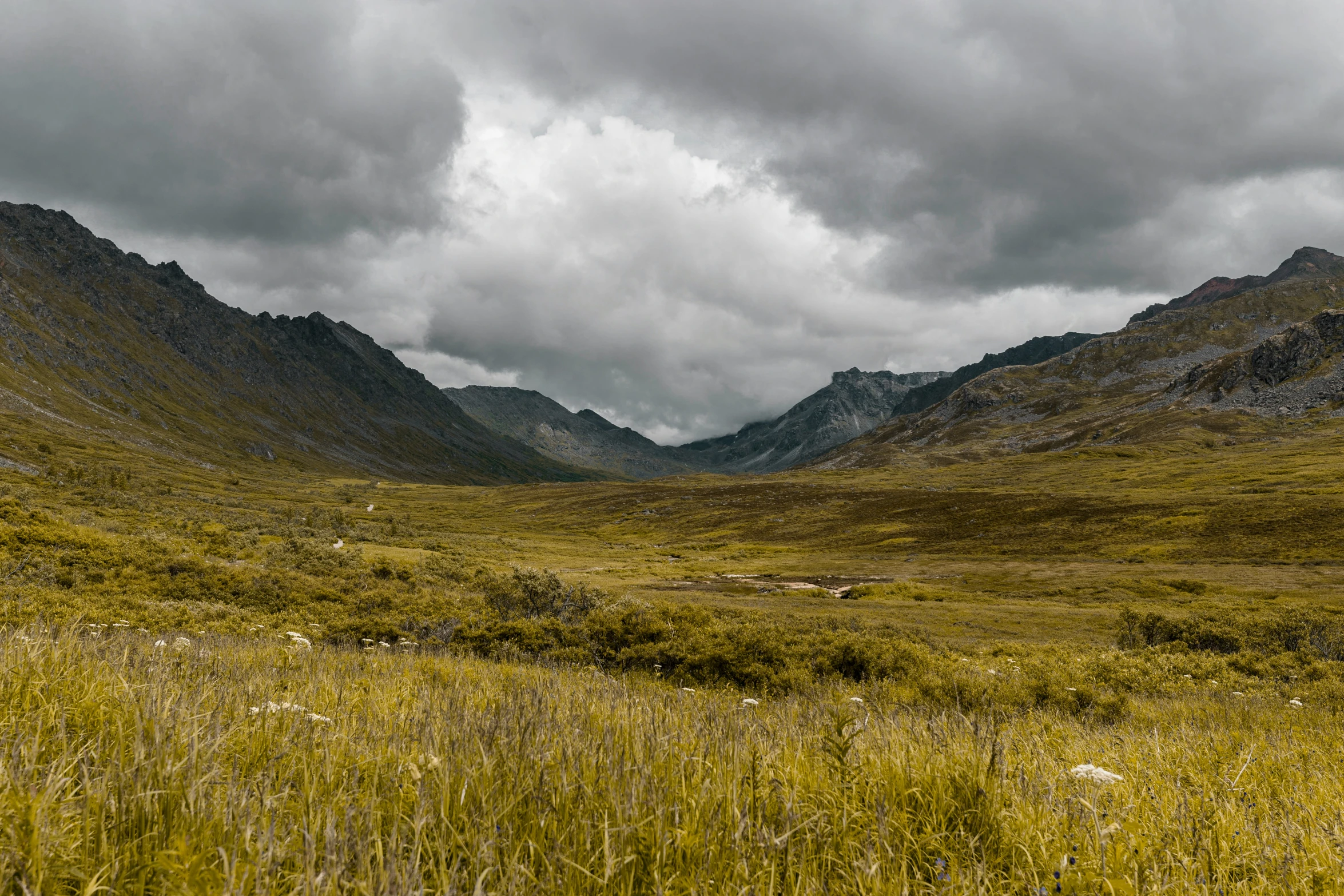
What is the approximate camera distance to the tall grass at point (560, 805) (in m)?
2.38

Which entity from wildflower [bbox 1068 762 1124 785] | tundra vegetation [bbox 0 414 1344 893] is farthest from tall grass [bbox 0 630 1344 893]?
wildflower [bbox 1068 762 1124 785]

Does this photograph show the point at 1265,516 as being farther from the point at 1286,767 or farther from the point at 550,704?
the point at 550,704

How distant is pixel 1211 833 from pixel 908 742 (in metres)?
1.77

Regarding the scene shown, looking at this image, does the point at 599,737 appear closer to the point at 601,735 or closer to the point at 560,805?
the point at 601,735

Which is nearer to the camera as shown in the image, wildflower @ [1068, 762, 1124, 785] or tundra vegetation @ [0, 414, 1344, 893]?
tundra vegetation @ [0, 414, 1344, 893]

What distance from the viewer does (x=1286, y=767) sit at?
20.5 feet

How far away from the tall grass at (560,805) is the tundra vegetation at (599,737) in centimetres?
3

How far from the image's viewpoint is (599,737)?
4688 mm

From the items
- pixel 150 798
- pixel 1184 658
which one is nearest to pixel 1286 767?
pixel 150 798

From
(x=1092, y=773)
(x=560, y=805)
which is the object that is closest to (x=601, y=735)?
(x=560, y=805)

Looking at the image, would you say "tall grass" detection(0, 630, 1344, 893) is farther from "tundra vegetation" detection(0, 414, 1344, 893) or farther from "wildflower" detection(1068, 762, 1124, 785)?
"wildflower" detection(1068, 762, 1124, 785)

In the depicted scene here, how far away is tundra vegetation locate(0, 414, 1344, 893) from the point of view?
2598 millimetres

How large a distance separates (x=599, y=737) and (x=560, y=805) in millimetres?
1569

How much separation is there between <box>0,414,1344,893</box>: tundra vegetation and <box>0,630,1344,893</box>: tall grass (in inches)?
1.2
